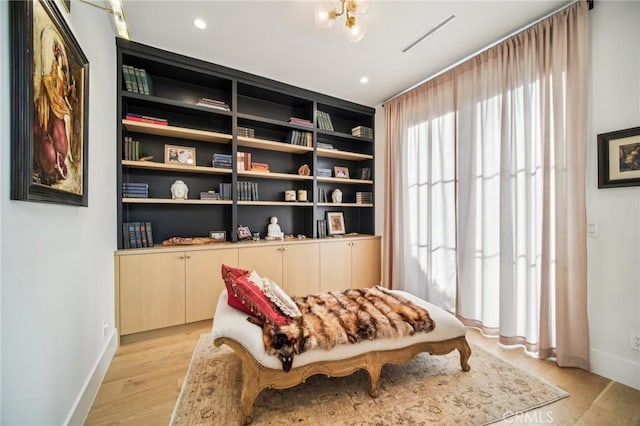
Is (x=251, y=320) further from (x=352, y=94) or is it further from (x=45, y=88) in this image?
(x=352, y=94)

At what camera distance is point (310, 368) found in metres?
1.51

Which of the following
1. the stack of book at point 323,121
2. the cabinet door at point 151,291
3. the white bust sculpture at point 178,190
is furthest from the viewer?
Answer: the stack of book at point 323,121

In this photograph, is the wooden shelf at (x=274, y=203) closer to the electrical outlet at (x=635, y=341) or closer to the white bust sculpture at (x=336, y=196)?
the white bust sculpture at (x=336, y=196)

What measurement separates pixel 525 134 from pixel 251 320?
8.74ft

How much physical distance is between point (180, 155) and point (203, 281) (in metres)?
1.39

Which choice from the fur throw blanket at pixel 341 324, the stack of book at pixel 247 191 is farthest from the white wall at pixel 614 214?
the stack of book at pixel 247 191

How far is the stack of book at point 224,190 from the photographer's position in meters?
2.92

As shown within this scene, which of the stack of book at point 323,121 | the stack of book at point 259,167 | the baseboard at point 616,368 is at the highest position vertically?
the stack of book at point 323,121

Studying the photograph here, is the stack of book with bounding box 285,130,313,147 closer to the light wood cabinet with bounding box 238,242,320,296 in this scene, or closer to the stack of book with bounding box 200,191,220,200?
the stack of book with bounding box 200,191,220,200

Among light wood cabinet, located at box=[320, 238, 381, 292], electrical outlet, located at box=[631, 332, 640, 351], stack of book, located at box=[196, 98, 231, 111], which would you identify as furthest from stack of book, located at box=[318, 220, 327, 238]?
electrical outlet, located at box=[631, 332, 640, 351]

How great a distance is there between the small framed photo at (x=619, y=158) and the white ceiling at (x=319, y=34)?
1.11m

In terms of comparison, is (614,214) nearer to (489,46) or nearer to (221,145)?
(489,46)

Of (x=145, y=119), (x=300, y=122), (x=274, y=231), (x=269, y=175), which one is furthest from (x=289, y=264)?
(x=145, y=119)

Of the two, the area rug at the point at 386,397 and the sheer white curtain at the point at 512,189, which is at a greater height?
the sheer white curtain at the point at 512,189
